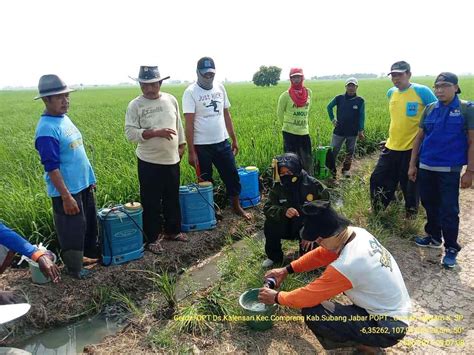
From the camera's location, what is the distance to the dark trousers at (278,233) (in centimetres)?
310

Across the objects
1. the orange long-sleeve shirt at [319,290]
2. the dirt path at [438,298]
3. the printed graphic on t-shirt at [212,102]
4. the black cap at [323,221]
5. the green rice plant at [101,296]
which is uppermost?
the printed graphic on t-shirt at [212,102]

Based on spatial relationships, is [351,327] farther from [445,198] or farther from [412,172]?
[412,172]

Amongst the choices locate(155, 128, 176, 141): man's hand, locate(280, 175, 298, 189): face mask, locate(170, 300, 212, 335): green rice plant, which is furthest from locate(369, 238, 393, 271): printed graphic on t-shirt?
locate(155, 128, 176, 141): man's hand

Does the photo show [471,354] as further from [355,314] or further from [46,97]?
[46,97]

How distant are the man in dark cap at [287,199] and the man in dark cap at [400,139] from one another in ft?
4.62

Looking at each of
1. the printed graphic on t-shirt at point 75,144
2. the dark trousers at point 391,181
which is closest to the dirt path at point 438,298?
the dark trousers at point 391,181

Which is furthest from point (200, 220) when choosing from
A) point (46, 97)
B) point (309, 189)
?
point (46, 97)

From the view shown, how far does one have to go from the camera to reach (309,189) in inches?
116

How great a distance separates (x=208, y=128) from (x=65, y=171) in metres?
1.58

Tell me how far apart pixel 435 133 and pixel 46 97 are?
3.18 m

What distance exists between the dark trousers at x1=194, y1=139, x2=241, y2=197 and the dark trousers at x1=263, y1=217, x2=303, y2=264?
42.2 inches

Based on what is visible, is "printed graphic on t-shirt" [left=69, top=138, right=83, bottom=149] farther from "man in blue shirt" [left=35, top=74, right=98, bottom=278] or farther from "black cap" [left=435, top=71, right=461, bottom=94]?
"black cap" [left=435, top=71, right=461, bottom=94]

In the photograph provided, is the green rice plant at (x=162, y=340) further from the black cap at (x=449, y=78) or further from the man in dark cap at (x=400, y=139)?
the black cap at (x=449, y=78)

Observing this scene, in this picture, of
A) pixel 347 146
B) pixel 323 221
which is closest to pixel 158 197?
pixel 323 221
